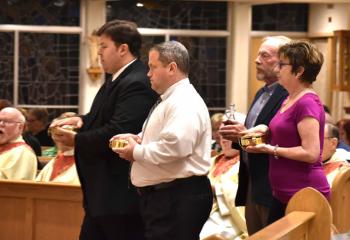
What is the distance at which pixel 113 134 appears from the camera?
13.3ft

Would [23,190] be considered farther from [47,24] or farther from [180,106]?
[47,24]

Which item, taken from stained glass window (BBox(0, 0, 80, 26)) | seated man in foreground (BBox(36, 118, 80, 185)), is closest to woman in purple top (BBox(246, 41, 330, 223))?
seated man in foreground (BBox(36, 118, 80, 185))

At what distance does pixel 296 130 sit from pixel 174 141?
543 mm

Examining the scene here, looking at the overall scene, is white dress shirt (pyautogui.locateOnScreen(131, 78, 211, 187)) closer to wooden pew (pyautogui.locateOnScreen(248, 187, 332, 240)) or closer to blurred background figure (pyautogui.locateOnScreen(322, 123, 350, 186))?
wooden pew (pyautogui.locateOnScreen(248, 187, 332, 240))

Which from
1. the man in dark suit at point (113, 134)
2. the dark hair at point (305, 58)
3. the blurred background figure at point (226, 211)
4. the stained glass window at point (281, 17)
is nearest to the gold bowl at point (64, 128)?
the man in dark suit at point (113, 134)

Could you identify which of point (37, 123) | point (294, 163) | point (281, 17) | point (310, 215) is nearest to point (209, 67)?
point (281, 17)

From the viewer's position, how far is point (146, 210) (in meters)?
3.84

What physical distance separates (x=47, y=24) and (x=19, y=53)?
631mm

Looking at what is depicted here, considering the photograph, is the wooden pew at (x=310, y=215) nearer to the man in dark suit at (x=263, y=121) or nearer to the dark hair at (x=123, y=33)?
the man in dark suit at (x=263, y=121)

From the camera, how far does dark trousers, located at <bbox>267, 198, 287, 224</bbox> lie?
385 cm

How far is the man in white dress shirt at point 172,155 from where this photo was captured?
3.68 m

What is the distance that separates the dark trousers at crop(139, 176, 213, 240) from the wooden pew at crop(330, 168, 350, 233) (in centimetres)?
93

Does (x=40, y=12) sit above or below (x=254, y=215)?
above

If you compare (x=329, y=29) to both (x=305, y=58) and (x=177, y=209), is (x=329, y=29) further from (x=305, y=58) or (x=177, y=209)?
(x=177, y=209)
